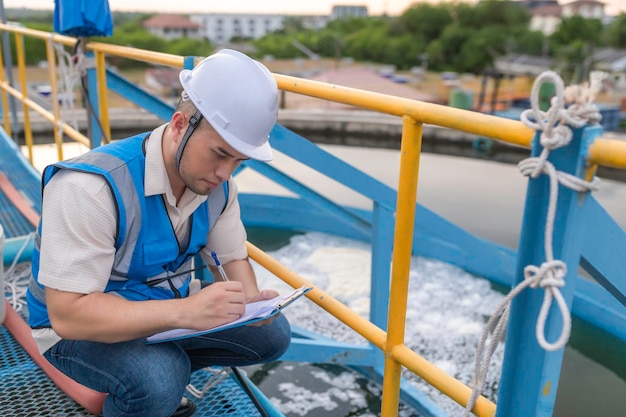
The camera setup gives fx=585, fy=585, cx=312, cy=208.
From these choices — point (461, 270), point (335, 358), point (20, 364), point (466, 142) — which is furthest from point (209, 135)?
point (466, 142)

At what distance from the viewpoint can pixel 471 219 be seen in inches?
240

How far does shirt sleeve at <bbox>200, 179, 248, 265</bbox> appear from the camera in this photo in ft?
5.30

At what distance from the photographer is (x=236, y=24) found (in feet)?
340

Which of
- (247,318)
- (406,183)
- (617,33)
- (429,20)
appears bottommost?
(247,318)

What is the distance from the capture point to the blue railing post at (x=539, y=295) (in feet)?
2.95

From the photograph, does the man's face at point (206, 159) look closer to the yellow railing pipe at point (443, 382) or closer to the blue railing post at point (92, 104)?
the yellow railing pipe at point (443, 382)

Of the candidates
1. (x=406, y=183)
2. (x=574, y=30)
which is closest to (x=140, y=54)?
(x=406, y=183)

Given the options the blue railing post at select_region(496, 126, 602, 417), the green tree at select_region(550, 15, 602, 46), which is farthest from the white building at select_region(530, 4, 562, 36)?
the blue railing post at select_region(496, 126, 602, 417)

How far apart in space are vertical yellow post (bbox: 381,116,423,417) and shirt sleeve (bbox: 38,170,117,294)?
24.8 inches

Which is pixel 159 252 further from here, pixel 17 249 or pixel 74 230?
pixel 17 249

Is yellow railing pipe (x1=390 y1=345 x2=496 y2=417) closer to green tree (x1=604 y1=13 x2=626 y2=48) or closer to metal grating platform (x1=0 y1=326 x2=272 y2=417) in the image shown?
metal grating platform (x1=0 y1=326 x2=272 y2=417)

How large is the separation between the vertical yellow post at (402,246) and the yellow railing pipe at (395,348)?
47mm

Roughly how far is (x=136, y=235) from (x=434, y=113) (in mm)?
712

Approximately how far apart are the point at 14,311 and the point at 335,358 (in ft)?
4.68
